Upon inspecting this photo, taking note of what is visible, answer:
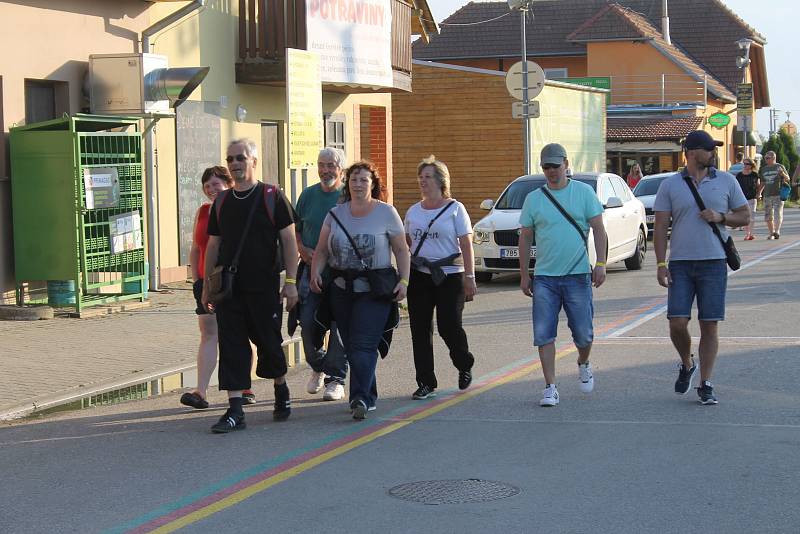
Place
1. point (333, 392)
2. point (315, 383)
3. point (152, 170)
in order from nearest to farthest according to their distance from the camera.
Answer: point (333, 392), point (315, 383), point (152, 170)

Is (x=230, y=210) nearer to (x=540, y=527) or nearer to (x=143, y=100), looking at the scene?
(x=540, y=527)

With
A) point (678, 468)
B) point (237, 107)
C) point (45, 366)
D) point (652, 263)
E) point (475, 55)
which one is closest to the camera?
point (678, 468)

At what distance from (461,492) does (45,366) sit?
590 centimetres

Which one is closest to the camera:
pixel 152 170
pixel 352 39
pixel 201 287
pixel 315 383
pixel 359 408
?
pixel 359 408

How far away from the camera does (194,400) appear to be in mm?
9250

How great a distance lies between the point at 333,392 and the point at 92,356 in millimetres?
3333

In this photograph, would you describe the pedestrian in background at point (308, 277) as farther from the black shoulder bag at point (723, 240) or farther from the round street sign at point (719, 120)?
the round street sign at point (719, 120)

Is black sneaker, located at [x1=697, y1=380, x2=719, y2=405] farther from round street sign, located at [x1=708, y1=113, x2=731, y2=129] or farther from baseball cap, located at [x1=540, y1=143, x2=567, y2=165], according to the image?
round street sign, located at [x1=708, y1=113, x2=731, y2=129]

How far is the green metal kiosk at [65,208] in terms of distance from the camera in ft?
48.7

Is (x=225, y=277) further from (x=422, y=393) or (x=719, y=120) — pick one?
(x=719, y=120)

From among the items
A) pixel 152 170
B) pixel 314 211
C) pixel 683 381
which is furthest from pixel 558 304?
pixel 152 170

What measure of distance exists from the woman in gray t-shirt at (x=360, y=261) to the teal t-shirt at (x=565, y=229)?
3.44 feet

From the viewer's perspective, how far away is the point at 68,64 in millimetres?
16328

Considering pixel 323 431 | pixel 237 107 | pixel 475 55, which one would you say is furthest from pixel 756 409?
pixel 475 55
